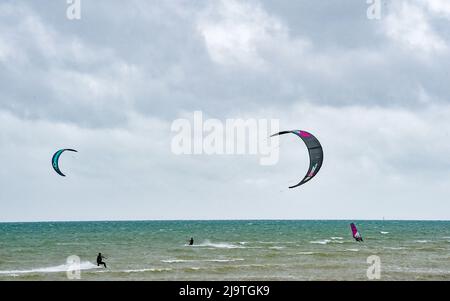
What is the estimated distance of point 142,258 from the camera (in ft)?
132

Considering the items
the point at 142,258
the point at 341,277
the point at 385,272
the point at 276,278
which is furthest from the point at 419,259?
the point at 142,258

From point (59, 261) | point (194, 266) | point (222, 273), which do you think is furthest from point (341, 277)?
point (59, 261)

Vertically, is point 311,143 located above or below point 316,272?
above

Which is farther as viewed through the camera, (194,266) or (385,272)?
(194,266)

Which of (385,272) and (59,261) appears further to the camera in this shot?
(59,261)

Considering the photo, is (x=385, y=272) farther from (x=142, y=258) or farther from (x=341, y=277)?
(x=142, y=258)

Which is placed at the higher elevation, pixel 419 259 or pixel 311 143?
pixel 311 143
